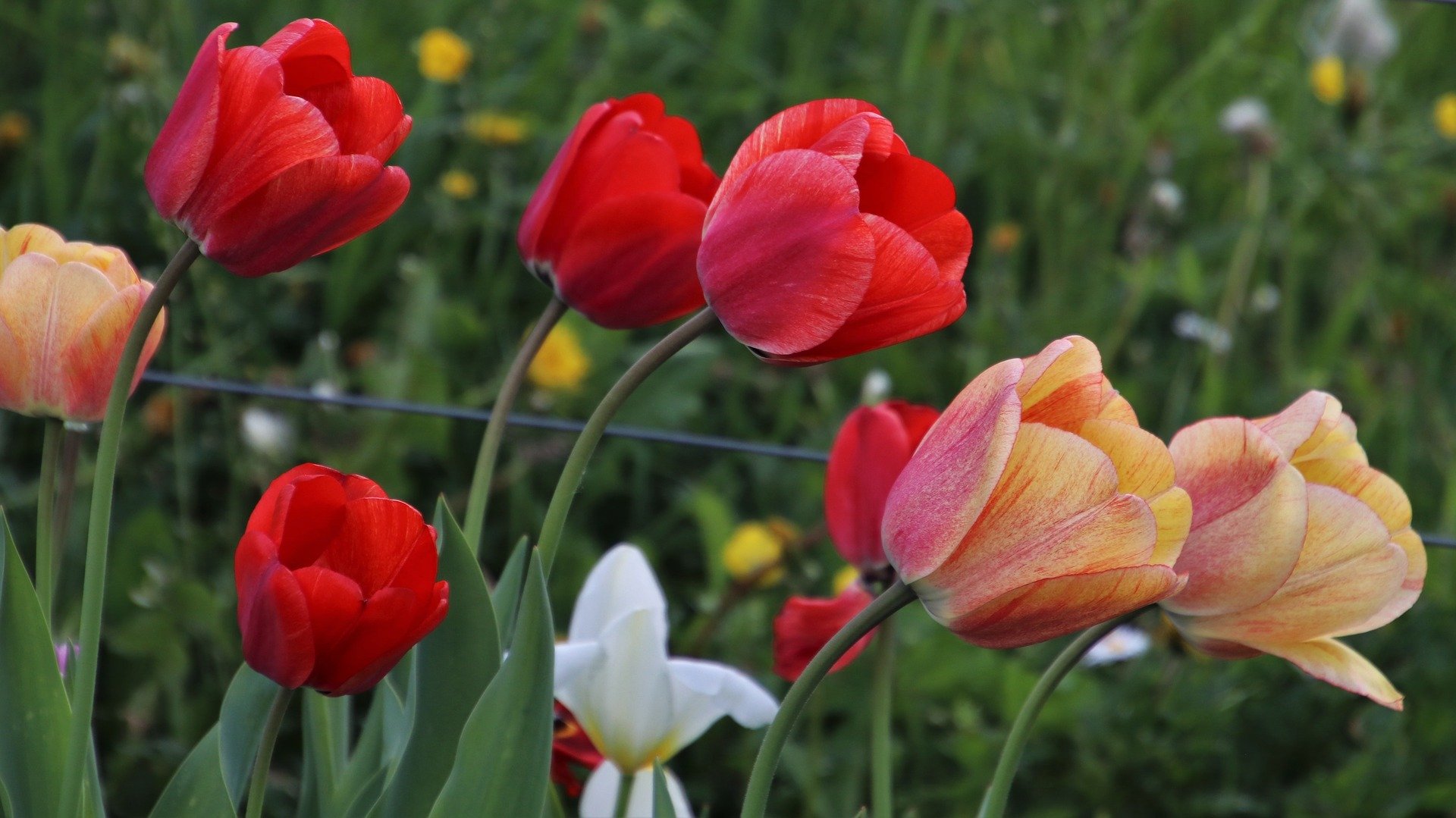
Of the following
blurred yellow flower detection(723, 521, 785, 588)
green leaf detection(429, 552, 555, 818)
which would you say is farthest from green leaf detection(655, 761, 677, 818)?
blurred yellow flower detection(723, 521, 785, 588)

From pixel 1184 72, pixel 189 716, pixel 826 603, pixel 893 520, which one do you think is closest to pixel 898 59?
pixel 1184 72

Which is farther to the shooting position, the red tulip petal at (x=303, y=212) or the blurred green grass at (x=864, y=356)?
the blurred green grass at (x=864, y=356)

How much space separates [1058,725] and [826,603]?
598 mm

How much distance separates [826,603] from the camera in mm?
490

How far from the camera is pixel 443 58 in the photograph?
145 cm

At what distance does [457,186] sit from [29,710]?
3.65ft

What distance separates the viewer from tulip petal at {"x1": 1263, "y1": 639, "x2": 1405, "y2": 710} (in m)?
0.37

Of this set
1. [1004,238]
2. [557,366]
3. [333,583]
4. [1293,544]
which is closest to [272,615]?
[333,583]

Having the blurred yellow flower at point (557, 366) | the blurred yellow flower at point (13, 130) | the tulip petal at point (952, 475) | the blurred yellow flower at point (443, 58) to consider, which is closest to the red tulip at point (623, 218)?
the tulip petal at point (952, 475)

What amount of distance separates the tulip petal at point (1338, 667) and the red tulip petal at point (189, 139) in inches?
11.0

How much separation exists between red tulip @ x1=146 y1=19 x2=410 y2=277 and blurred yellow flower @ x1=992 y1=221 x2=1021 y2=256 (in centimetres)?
120

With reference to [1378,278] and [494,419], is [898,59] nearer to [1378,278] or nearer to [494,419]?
[1378,278]

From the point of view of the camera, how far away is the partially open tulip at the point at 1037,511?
31cm

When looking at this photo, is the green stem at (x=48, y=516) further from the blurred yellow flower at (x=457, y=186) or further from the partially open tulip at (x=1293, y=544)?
the blurred yellow flower at (x=457, y=186)
